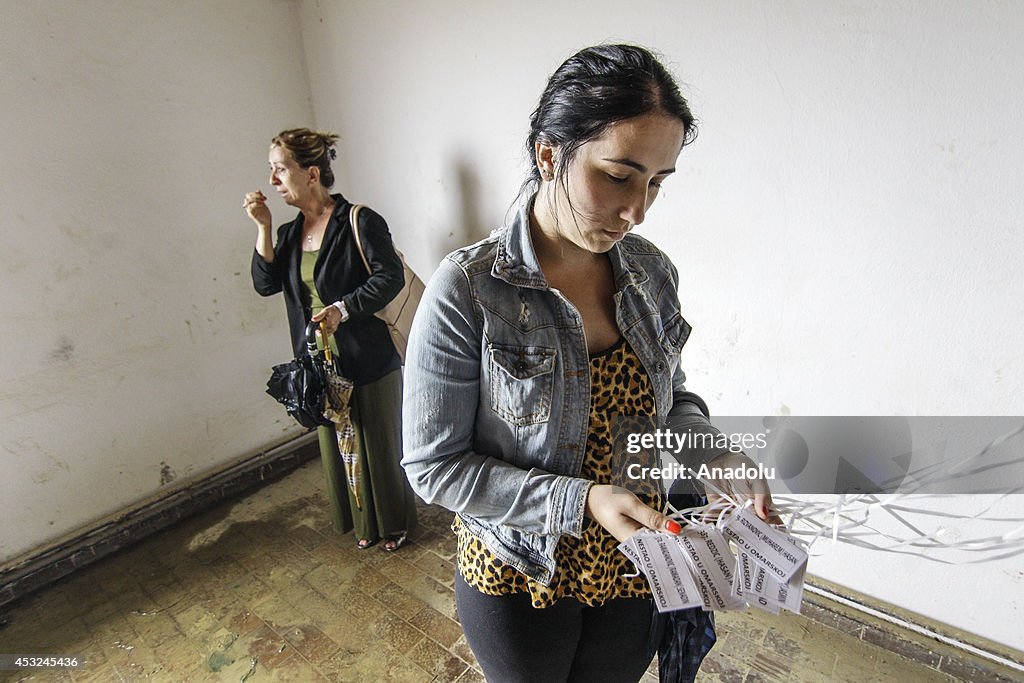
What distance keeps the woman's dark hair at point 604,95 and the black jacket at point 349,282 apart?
4.38 feet

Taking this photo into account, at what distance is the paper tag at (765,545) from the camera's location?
0.73 m

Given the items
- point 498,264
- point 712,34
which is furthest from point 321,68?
point 498,264

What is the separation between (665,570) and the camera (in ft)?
2.51

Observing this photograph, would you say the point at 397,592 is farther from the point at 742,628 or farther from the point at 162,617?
the point at 742,628

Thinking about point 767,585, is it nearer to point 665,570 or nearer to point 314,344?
point 665,570

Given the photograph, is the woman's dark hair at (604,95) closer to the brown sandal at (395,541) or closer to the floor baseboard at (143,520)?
the brown sandal at (395,541)

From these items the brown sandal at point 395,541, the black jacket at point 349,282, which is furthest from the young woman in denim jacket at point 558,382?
the brown sandal at point 395,541

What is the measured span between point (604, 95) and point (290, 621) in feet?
6.96

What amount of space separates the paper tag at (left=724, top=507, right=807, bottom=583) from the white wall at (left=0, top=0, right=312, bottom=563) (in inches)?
104

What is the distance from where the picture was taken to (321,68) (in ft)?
9.27

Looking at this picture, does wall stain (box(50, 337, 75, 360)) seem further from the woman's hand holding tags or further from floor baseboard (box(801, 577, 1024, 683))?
floor baseboard (box(801, 577, 1024, 683))

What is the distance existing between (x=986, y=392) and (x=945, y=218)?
475mm

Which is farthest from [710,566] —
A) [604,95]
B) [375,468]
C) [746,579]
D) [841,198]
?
[375,468]

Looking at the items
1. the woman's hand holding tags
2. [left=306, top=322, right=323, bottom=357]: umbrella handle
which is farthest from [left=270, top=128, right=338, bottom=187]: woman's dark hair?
the woman's hand holding tags
